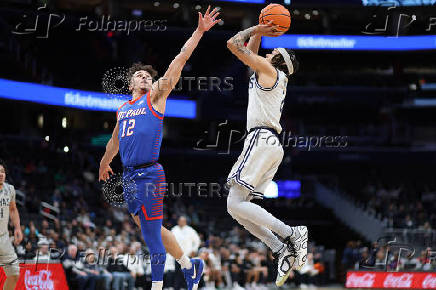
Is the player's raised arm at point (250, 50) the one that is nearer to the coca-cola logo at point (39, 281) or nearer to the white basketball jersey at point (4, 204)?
the white basketball jersey at point (4, 204)

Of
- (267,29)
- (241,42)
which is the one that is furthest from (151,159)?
(267,29)

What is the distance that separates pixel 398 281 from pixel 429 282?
90 cm

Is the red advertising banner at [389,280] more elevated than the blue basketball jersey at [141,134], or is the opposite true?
the blue basketball jersey at [141,134]

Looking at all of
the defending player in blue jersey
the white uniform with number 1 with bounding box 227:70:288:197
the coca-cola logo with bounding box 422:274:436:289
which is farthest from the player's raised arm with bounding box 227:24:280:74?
the coca-cola logo with bounding box 422:274:436:289

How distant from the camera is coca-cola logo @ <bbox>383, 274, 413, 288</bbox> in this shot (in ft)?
56.3

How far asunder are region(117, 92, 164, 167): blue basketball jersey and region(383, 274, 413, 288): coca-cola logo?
11080 millimetres

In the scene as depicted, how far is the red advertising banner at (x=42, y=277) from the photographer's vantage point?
37.2 feet

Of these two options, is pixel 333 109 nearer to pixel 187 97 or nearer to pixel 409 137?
pixel 409 137

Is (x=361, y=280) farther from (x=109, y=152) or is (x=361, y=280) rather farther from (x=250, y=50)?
(x=250, y=50)

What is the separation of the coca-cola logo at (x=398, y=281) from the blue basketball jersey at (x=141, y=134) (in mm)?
11080

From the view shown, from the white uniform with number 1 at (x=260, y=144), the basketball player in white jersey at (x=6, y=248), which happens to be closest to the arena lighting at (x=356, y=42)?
the basketball player in white jersey at (x=6, y=248)

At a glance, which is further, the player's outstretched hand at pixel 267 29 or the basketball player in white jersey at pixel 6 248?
the basketball player in white jersey at pixel 6 248

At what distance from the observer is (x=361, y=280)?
56.7 feet

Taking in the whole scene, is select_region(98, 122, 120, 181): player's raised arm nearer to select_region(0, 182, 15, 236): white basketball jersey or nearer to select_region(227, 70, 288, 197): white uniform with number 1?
select_region(227, 70, 288, 197): white uniform with number 1
